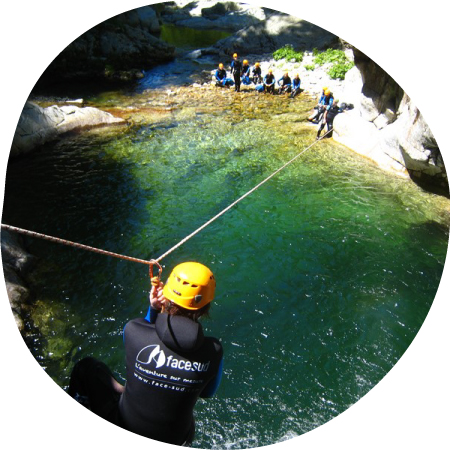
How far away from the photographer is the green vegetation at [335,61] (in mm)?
16109

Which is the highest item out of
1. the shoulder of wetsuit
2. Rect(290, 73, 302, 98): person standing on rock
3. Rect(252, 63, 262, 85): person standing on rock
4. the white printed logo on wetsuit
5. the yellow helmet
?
Rect(252, 63, 262, 85): person standing on rock

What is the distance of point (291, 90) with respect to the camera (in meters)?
16.1

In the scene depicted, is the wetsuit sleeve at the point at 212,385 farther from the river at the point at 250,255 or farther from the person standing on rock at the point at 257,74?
the person standing on rock at the point at 257,74

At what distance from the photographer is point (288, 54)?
19.4 meters

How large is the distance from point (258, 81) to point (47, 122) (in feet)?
36.3

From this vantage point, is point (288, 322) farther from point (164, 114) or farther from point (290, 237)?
point (164, 114)

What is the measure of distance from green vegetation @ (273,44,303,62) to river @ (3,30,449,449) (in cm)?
994

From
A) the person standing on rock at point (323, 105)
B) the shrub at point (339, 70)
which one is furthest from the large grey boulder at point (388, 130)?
the shrub at point (339, 70)

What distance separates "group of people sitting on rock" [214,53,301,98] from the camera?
15.7m

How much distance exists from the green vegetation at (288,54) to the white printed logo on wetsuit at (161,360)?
65.2 feet

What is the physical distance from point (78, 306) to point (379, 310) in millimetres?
4667

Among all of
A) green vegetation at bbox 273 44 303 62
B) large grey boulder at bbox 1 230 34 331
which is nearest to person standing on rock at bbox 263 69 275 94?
green vegetation at bbox 273 44 303 62

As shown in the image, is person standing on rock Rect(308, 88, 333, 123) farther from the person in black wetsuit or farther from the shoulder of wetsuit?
the shoulder of wetsuit

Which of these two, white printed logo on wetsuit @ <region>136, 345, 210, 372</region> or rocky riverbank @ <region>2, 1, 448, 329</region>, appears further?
rocky riverbank @ <region>2, 1, 448, 329</region>
